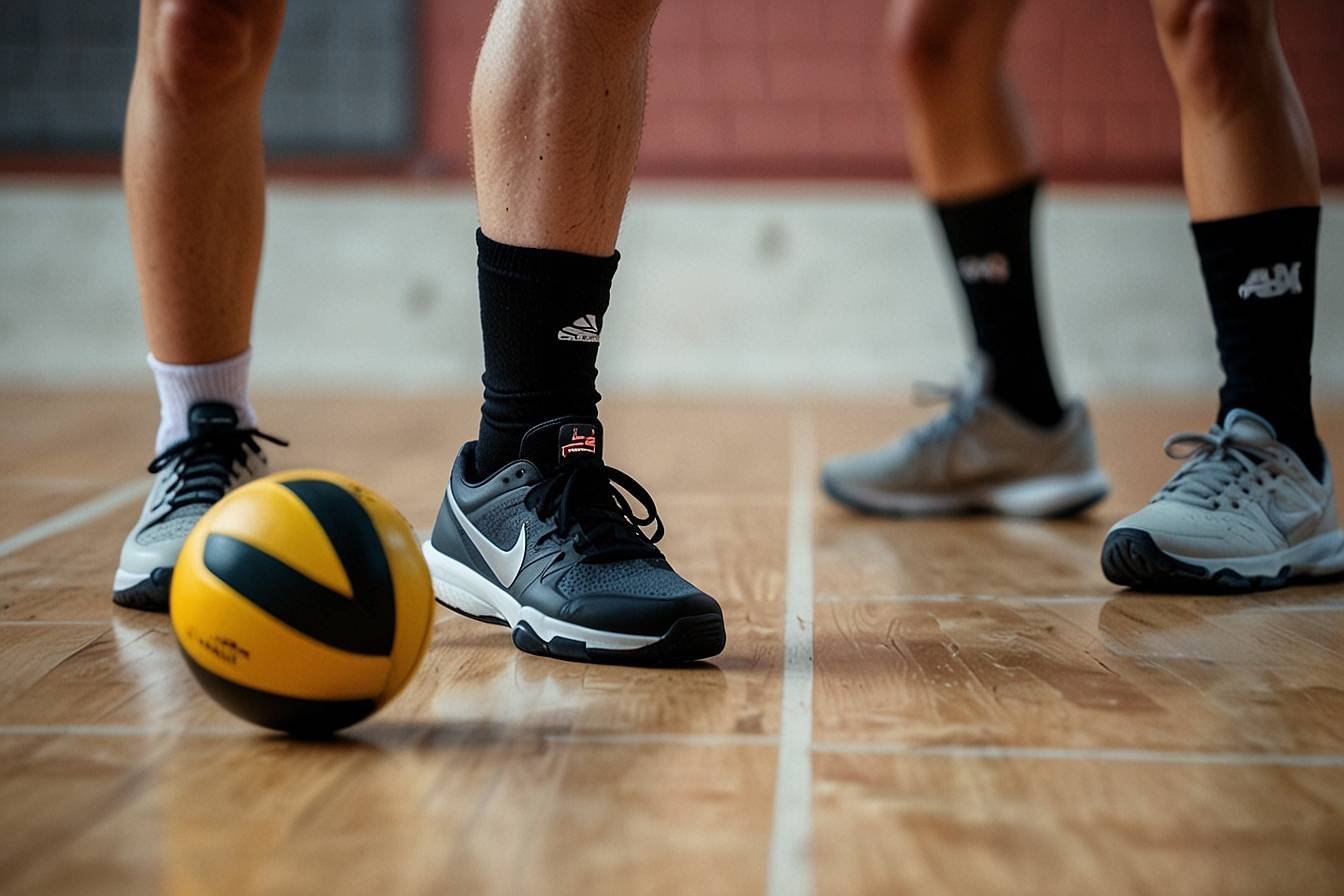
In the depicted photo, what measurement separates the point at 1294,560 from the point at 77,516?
69.5 inches

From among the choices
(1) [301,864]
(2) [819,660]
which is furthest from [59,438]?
(1) [301,864]

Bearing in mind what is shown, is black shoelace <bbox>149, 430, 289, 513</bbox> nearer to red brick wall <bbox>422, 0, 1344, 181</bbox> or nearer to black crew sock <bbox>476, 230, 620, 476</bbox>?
black crew sock <bbox>476, 230, 620, 476</bbox>

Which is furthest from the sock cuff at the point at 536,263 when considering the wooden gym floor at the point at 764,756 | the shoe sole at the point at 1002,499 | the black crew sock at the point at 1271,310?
the shoe sole at the point at 1002,499

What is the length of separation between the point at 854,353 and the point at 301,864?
4.77 m

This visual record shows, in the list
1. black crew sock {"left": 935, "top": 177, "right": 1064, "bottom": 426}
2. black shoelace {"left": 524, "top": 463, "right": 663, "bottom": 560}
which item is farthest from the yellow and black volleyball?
black crew sock {"left": 935, "top": 177, "right": 1064, "bottom": 426}

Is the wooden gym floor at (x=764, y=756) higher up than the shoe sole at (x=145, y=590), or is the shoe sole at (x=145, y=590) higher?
the wooden gym floor at (x=764, y=756)

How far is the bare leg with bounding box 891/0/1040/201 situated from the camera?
2.38 m

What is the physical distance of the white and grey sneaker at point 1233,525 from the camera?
5.56ft

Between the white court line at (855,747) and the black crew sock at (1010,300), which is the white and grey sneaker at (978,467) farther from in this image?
the white court line at (855,747)

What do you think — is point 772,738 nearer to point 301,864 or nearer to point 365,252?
point 301,864

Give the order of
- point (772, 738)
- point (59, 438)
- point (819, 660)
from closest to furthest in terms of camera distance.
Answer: point (772, 738) → point (819, 660) → point (59, 438)

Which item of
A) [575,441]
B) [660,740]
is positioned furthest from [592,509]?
[660,740]

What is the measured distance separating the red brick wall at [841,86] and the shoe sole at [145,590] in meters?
4.08

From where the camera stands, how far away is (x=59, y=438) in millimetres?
3561
